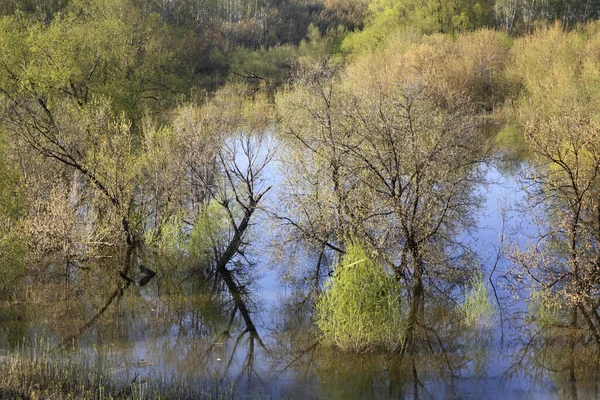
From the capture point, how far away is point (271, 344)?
561 inches

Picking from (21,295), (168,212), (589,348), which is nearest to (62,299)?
(21,295)

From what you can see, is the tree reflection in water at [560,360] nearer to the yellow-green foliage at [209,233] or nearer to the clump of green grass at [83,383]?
the clump of green grass at [83,383]

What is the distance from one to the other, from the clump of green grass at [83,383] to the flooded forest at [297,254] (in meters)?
0.04

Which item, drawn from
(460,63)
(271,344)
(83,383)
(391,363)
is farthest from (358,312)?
A: (460,63)

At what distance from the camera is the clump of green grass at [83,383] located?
10828 millimetres

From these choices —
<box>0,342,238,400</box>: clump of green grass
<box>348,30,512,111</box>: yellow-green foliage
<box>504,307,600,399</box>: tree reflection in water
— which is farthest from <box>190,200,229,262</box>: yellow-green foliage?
<box>348,30,512,111</box>: yellow-green foliage

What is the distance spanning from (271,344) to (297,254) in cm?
487

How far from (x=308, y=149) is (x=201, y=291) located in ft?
15.1

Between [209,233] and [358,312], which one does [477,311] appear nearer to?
[358,312]

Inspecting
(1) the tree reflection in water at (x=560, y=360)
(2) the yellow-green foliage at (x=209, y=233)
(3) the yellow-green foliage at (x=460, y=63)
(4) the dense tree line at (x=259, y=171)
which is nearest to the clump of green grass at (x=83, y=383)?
(4) the dense tree line at (x=259, y=171)

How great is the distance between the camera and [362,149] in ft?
56.1

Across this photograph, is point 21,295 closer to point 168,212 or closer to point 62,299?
point 62,299

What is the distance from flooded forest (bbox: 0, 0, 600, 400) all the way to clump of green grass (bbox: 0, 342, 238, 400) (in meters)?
0.04

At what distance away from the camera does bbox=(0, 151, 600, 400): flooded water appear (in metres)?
12.1
